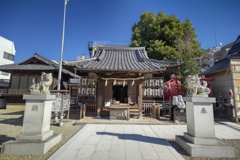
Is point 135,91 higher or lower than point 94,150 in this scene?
higher

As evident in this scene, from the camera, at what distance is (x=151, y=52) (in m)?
17.8

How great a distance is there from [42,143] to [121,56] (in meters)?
10.6

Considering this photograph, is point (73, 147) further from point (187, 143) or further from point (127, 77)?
point (127, 77)

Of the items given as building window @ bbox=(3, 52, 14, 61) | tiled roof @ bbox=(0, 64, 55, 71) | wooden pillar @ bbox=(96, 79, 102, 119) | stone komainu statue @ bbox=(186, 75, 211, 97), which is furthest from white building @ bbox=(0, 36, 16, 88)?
stone komainu statue @ bbox=(186, 75, 211, 97)

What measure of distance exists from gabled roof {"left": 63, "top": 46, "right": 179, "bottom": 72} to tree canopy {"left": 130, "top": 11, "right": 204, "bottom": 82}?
4301 mm

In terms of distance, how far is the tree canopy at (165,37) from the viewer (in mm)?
16828

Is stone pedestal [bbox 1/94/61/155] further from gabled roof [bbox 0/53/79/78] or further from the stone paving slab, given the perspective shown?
gabled roof [bbox 0/53/79/78]

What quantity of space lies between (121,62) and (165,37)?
34.1 feet

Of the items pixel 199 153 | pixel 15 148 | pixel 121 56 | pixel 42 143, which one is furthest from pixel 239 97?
pixel 15 148

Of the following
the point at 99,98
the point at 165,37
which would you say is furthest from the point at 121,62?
the point at 165,37

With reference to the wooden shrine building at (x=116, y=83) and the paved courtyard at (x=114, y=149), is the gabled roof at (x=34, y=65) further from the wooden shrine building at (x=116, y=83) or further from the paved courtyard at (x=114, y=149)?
the paved courtyard at (x=114, y=149)

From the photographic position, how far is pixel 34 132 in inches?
165

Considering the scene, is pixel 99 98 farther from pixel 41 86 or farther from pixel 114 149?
pixel 114 149

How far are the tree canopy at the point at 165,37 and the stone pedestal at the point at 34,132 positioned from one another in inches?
588
